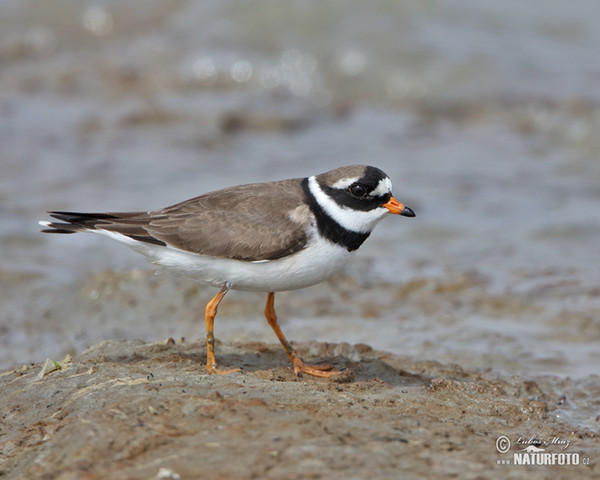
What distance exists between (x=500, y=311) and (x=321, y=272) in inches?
140

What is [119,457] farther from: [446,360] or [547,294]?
[547,294]

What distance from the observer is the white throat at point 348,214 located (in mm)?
6023

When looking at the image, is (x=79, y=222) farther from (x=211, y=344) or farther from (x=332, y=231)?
(x=332, y=231)

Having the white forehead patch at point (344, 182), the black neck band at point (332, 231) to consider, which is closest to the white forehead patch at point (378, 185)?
the white forehead patch at point (344, 182)

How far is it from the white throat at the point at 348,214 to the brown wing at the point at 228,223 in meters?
0.15

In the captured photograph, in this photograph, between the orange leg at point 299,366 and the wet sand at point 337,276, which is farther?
the orange leg at point 299,366

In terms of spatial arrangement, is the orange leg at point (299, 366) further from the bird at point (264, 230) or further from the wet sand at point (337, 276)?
the wet sand at point (337, 276)

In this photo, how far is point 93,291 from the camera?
9.27 m

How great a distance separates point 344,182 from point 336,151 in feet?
29.0

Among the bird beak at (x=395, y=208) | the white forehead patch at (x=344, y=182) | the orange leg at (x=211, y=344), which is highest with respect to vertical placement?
the white forehead patch at (x=344, y=182)

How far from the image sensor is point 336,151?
1488 centimetres

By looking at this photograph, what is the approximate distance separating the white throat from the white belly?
202mm

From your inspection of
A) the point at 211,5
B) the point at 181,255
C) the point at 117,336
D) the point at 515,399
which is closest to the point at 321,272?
the point at 181,255

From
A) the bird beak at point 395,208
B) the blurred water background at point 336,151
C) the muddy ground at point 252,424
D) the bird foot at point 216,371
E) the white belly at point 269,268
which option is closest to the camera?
the muddy ground at point 252,424
